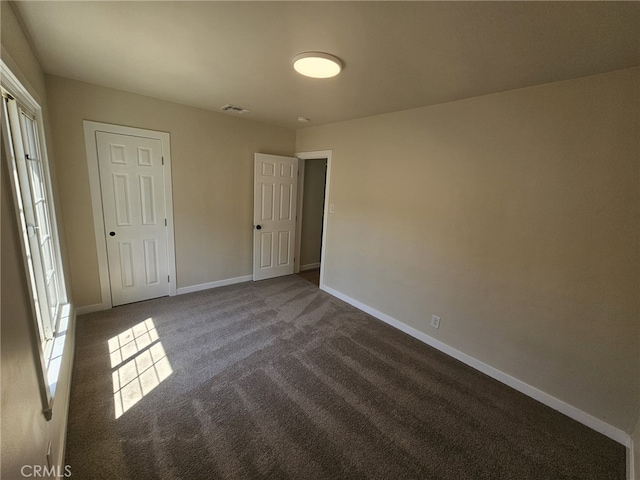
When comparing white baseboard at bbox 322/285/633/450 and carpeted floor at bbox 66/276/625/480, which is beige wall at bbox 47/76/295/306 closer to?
carpeted floor at bbox 66/276/625/480

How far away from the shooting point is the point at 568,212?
1935 millimetres

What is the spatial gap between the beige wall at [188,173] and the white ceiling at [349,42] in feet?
1.22

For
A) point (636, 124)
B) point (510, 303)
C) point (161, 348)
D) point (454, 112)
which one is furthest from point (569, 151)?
point (161, 348)

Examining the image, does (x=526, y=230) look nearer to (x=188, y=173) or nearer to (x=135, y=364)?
(x=135, y=364)

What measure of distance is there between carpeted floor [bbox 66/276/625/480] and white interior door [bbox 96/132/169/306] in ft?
1.78

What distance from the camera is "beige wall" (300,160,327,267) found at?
15.8 feet

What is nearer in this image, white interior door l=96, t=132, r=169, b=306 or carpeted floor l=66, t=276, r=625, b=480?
carpeted floor l=66, t=276, r=625, b=480

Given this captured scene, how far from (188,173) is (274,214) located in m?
1.36

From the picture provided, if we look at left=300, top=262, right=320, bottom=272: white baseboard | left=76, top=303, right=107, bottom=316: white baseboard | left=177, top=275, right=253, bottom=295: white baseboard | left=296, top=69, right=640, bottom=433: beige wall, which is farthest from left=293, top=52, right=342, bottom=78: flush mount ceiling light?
left=300, top=262, right=320, bottom=272: white baseboard

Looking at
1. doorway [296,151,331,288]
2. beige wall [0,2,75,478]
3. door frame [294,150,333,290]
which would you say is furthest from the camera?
doorway [296,151,331,288]

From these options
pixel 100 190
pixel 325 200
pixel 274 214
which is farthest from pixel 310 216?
pixel 100 190

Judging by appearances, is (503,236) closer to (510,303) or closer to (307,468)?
(510,303)

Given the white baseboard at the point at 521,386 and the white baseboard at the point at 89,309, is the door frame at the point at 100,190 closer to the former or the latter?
the white baseboard at the point at 89,309

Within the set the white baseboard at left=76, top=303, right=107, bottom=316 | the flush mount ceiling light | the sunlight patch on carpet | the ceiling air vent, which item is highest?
the ceiling air vent
